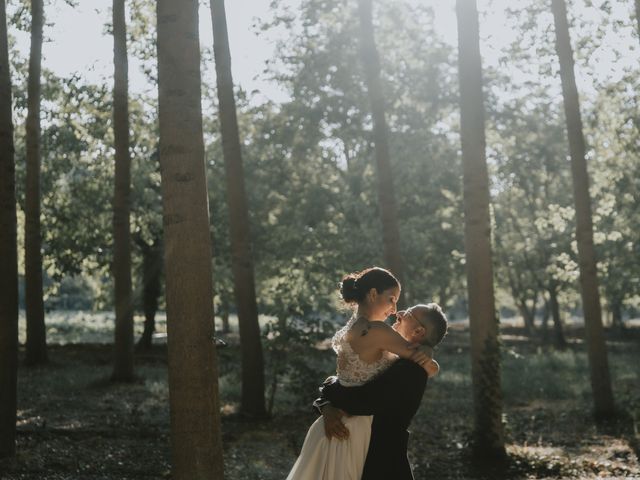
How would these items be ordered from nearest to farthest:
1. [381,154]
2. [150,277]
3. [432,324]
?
[432,324] → [381,154] → [150,277]

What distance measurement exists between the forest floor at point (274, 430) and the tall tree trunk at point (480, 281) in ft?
1.36

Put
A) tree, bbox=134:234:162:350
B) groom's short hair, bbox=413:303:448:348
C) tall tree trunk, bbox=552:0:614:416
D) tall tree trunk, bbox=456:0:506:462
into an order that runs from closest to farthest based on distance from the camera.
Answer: groom's short hair, bbox=413:303:448:348 < tall tree trunk, bbox=456:0:506:462 < tall tree trunk, bbox=552:0:614:416 < tree, bbox=134:234:162:350

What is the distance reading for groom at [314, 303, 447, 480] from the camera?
17.3ft

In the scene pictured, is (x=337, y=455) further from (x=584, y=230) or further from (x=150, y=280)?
(x=150, y=280)

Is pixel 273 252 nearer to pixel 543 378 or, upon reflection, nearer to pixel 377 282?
pixel 543 378

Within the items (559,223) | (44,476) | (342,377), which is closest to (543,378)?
(559,223)

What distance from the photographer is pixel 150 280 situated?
31031 mm

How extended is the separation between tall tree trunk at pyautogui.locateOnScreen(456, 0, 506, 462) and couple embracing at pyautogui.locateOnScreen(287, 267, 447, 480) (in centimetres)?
611

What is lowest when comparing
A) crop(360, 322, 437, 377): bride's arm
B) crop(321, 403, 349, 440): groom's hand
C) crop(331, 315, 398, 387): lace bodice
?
crop(321, 403, 349, 440): groom's hand

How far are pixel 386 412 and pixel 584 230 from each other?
11863mm

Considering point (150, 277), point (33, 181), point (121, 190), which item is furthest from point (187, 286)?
point (150, 277)

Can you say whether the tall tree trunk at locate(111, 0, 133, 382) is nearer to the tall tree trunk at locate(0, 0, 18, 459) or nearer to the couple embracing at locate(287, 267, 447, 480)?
the tall tree trunk at locate(0, 0, 18, 459)

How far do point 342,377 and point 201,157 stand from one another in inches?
71.1

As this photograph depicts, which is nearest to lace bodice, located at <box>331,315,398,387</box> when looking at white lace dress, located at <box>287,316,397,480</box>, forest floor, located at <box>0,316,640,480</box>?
white lace dress, located at <box>287,316,397,480</box>
